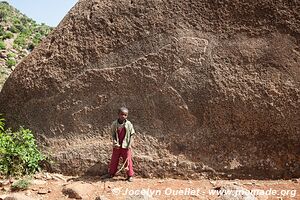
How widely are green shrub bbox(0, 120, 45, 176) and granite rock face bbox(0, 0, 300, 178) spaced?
237 mm

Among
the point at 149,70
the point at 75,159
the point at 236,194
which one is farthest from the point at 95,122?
the point at 236,194

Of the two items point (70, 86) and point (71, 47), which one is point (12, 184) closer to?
point (70, 86)

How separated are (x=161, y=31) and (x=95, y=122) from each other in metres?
1.73

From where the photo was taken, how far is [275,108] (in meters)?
5.20

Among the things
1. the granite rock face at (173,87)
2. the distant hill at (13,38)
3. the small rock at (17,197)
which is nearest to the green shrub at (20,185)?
the small rock at (17,197)

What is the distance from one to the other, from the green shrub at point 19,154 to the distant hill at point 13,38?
36.6ft

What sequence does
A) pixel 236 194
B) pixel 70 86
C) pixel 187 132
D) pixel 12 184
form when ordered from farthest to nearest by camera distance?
1. pixel 70 86
2. pixel 187 132
3. pixel 12 184
4. pixel 236 194

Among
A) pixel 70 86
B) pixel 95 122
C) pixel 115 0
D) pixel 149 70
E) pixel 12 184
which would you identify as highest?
pixel 115 0

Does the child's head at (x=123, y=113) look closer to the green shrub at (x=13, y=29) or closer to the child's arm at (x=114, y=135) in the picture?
the child's arm at (x=114, y=135)

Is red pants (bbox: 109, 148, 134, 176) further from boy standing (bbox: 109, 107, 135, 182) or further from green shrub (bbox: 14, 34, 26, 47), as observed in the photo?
green shrub (bbox: 14, 34, 26, 47)

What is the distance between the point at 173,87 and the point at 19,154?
245cm

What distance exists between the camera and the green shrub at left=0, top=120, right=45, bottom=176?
5348 mm

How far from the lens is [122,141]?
16.9ft

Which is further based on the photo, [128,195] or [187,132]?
[187,132]
